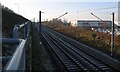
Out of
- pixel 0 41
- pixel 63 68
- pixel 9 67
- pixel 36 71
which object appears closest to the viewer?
pixel 9 67

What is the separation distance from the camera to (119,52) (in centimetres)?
2159

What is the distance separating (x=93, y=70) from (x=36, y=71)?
2.99 m

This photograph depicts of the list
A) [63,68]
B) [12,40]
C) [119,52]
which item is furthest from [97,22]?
[12,40]

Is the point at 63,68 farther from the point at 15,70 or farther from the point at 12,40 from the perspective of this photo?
the point at 15,70

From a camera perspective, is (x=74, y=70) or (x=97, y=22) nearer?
(x=74, y=70)

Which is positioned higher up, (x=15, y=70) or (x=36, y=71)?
(x=15, y=70)

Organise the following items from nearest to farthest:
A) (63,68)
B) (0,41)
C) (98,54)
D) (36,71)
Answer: (0,41)
(36,71)
(63,68)
(98,54)

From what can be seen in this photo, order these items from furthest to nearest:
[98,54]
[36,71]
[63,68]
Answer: [98,54] < [63,68] < [36,71]

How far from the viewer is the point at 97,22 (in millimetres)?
119062

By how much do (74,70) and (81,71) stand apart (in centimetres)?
45

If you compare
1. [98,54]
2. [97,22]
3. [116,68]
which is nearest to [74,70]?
[116,68]

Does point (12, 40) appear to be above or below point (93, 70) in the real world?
above

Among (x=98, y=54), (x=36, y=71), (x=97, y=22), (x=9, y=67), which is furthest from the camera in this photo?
(x=97, y=22)

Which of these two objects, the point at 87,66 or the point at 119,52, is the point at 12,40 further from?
the point at 119,52
